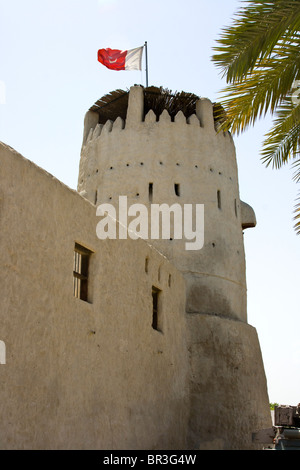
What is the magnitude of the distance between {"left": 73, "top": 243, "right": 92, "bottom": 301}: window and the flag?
9.87 m

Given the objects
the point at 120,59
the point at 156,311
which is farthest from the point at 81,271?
the point at 120,59

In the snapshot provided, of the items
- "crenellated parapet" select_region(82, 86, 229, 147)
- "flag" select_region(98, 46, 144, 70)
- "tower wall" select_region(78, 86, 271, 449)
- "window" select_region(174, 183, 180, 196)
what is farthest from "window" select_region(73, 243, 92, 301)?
"flag" select_region(98, 46, 144, 70)

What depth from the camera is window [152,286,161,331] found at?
11.9 metres

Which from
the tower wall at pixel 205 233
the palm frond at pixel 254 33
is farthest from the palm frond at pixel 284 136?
the tower wall at pixel 205 233

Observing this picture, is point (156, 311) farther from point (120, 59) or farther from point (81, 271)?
point (120, 59)

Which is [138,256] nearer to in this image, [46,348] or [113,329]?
[113,329]

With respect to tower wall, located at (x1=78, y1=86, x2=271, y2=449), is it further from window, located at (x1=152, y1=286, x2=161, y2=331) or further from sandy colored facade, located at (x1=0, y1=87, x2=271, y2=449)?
window, located at (x1=152, y1=286, x2=161, y2=331)

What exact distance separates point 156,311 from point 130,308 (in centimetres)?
197

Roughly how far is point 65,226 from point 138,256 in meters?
3.00

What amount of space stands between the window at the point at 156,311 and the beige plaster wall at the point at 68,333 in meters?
0.50

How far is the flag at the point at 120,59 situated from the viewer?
17188 millimetres

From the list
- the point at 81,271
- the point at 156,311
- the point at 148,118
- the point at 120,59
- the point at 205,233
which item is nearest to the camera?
the point at 81,271

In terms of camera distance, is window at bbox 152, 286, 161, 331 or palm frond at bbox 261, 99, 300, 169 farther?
window at bbox 152, 286, 161, 331

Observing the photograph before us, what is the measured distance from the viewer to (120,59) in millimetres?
17328
